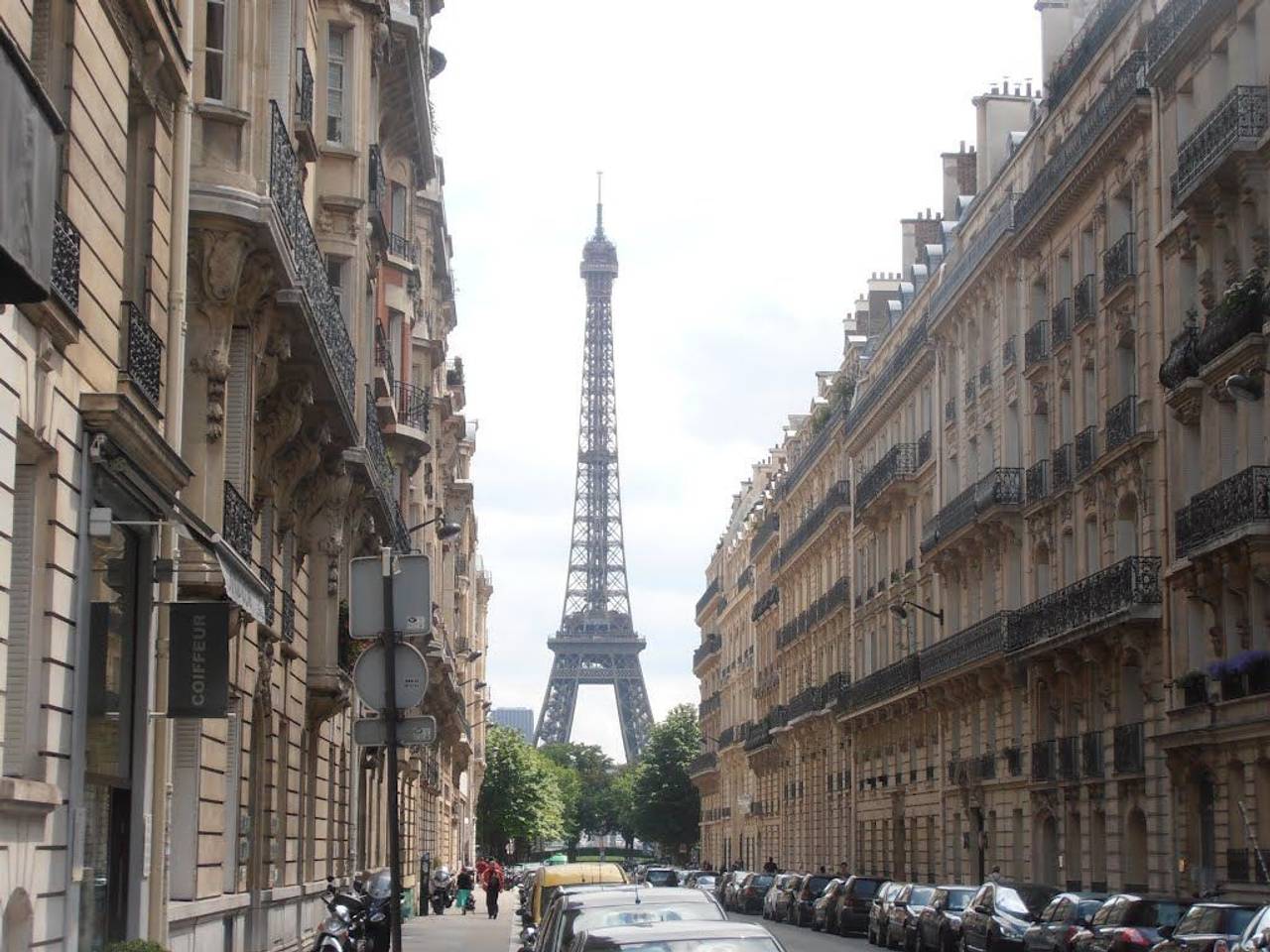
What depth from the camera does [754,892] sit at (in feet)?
221

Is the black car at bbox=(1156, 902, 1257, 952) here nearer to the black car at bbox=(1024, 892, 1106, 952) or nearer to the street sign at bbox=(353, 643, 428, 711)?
the black car at bbox=(1024, 892, 1106, 952)

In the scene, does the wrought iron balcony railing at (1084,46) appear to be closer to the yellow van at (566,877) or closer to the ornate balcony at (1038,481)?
the ornate balcony at (1038,481)

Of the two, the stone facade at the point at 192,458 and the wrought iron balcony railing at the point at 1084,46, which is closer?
the stone facade at the point at 192,458

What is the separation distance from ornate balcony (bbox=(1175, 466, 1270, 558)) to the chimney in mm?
28065

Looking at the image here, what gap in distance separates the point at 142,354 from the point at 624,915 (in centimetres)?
592

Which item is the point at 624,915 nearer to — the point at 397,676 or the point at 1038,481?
the point at 397,676

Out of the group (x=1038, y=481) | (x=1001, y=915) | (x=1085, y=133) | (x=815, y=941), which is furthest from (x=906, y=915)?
(x=1085, y=133)

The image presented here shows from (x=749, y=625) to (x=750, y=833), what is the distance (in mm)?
10442

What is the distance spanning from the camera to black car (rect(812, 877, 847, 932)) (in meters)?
51.0

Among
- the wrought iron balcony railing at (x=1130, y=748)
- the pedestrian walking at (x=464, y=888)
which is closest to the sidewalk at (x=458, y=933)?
the pedestrian walking at (x=464, y=888)

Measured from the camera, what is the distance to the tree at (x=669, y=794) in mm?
151125

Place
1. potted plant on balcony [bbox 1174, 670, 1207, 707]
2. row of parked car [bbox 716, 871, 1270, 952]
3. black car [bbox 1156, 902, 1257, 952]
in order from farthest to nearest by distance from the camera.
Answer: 1. potted plant on balcony [bbox 1174, 670, 1207, 707]
2. row of parked car [bbox 716, 871, 1270, 952]
3. black car [bbox 1156, 902, 1257, 952]

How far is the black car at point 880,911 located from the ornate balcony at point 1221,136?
14906 mm

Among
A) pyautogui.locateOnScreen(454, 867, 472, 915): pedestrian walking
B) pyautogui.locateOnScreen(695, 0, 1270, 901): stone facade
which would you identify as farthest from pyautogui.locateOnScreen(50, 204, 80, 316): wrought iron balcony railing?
pyautogui.locateOnScreen(454, 867, 472, 915): pedestrian walking
